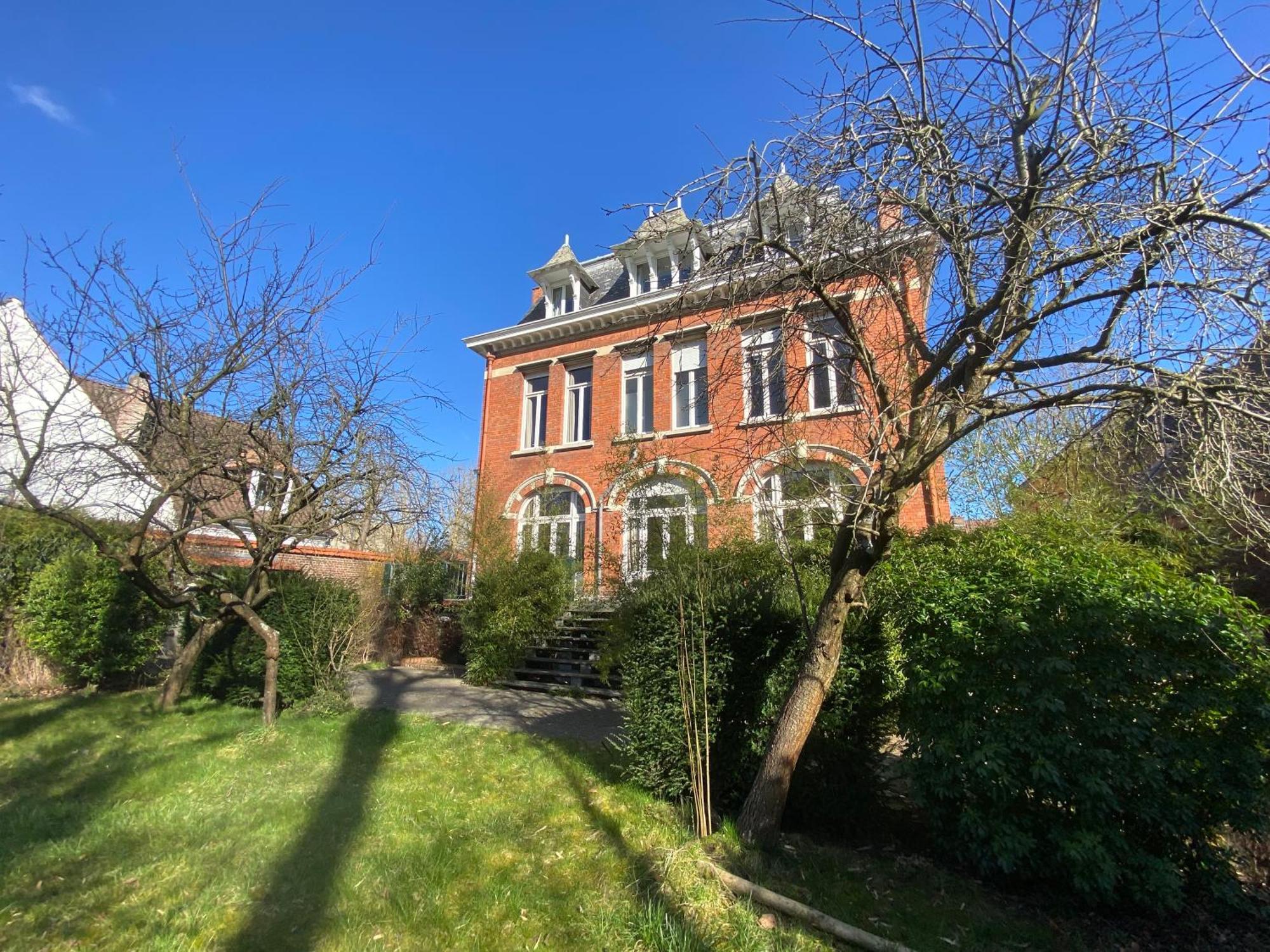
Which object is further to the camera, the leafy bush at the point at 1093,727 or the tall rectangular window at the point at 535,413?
the tall rectangular window at the point at 535,413

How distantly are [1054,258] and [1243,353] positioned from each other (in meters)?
0.97

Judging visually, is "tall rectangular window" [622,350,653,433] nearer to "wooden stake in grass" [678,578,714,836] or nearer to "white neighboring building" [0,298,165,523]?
"white neighboring building" [0,298,165,523]

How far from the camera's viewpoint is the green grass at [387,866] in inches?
111

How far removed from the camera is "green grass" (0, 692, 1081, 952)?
281 cm

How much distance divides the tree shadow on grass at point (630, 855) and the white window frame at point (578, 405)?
10.2 metres

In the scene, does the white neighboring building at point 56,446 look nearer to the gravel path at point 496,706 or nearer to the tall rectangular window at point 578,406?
the gravel path at point 496,706

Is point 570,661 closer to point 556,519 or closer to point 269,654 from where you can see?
point 269,654

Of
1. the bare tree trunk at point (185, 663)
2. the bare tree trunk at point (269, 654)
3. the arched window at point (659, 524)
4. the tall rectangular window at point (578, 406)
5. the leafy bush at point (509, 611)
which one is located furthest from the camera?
the tall rectangular window at point (578, 406)

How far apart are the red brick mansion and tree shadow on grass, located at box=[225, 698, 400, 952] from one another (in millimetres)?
3677

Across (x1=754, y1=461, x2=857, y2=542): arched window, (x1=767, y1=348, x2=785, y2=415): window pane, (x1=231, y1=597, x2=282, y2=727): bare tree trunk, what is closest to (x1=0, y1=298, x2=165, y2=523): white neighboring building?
(x1=231, y1=597, x2=282, y2=727): bare tree trunk

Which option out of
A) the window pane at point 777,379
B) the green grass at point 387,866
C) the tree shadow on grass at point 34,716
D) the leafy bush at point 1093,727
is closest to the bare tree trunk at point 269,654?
the green grass at point 387,866

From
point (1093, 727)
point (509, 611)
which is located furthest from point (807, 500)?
point (509, 611)

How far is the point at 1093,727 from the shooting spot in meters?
2.97

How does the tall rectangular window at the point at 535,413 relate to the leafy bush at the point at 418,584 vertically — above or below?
above
